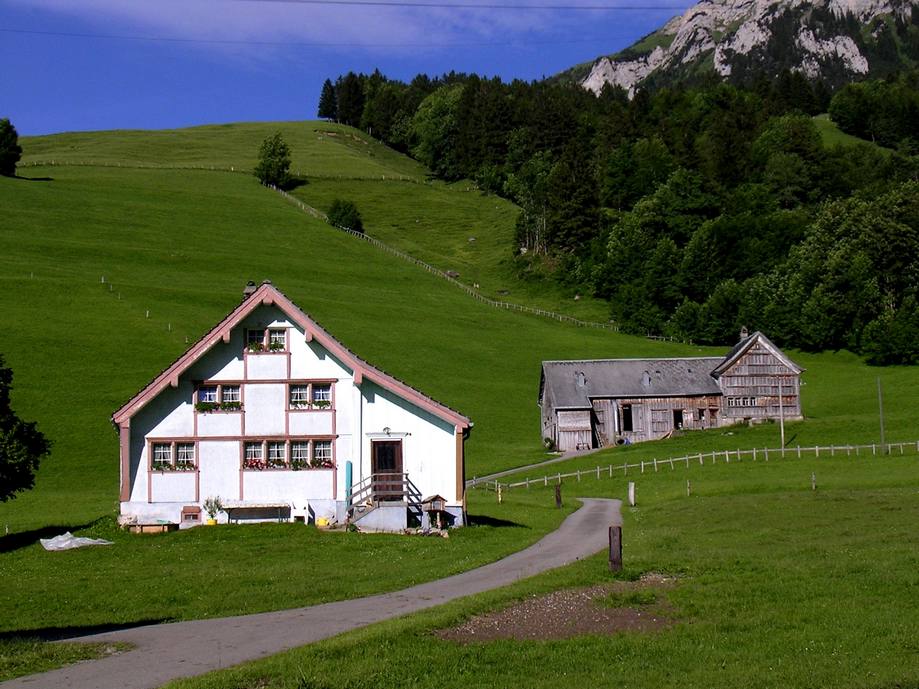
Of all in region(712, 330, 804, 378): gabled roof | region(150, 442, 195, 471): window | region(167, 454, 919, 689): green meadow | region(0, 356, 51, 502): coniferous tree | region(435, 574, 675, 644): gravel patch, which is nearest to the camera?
region(167, 454, 919, 689): green meadow

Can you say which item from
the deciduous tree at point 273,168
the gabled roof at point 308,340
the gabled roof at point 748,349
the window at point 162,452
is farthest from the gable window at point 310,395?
the deciduous tree at point 273,168

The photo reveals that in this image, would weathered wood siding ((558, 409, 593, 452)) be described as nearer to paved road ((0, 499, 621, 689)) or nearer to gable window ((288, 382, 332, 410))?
gable window ((288, 382, 332, 410))

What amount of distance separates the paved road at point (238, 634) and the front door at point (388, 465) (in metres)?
11.2

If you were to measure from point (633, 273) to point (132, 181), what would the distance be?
79.3 meters

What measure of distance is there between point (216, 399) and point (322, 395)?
3959 mm

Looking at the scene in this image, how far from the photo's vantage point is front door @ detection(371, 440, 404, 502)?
39688mm

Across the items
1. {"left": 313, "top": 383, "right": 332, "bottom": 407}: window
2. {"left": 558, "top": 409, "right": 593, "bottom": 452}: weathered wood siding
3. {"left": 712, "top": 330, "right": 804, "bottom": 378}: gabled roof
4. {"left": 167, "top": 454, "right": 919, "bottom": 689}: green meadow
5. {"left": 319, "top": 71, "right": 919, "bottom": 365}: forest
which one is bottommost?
{"left": 167, "top": 454, "right": 919, "bottom": 689}: green meadow

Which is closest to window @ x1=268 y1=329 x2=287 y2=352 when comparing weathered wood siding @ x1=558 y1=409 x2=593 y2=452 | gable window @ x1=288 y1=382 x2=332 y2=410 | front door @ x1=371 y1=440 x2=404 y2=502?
gable window @ x1=288 y1=382 x2=332 y2=410

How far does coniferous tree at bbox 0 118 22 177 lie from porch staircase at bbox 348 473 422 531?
132 meters

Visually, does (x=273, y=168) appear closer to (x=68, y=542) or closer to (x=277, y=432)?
(x=277, y=432)

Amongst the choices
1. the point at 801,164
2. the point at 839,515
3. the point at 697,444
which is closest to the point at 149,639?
the point at 839,515

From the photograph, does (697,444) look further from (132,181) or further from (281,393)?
(132,181)

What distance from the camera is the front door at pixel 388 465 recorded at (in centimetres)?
3969

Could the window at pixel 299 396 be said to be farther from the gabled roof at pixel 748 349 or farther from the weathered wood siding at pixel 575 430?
the gabled roof at pixel 748 349
